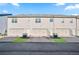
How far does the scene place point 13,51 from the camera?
14.0ft

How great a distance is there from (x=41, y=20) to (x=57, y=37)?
35cm

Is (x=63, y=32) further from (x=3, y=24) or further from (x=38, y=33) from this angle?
(x=3, y=24)

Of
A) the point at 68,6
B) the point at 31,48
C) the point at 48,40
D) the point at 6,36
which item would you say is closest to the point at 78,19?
the point at 68,6

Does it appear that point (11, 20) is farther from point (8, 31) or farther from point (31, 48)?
point (31, 48)

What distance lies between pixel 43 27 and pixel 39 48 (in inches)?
12.6

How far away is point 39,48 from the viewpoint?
432 centimetres

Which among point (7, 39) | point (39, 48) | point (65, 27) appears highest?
point (65, 27)

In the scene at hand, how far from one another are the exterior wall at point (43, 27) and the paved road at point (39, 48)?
16 centimetres

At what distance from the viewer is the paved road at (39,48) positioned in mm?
4264

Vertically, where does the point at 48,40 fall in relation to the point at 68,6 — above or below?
below

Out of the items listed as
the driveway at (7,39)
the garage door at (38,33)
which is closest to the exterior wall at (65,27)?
the garage door at (38,33)

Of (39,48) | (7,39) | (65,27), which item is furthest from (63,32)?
(7,39)

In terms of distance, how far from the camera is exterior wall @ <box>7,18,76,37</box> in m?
4.28
